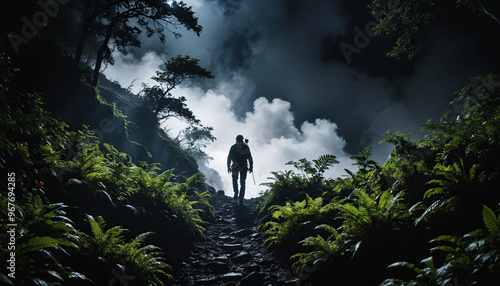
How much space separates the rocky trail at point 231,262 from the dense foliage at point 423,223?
540 mm

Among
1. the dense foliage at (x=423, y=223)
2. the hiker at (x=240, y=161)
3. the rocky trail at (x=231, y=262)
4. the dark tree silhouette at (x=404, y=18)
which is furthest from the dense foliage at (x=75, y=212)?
the dark tree silhouette at (x=404, y=18)

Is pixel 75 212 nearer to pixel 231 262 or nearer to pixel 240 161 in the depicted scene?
pixel 231 262

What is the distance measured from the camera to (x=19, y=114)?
5219 millimetres

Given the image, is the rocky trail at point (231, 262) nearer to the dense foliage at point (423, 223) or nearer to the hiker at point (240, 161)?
the dense foliage at point (423, 223)

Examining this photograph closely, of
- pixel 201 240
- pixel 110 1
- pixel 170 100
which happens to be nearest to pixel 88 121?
pixel 110 1

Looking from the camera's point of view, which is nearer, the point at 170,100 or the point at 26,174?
the point at 26,174

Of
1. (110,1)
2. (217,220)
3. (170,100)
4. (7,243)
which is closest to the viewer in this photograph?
(7,243)

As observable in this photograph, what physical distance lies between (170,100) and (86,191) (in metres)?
23.0

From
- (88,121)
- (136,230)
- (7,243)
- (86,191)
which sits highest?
(88,121)

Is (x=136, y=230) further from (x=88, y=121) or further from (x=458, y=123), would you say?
(x=458, y=123)

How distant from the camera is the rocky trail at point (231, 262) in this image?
4996 millimetres

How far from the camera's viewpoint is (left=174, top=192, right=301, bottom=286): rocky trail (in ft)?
16.4

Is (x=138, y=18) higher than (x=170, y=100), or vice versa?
(x=170, y=100)

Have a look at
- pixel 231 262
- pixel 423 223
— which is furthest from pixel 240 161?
pixel 423 223
